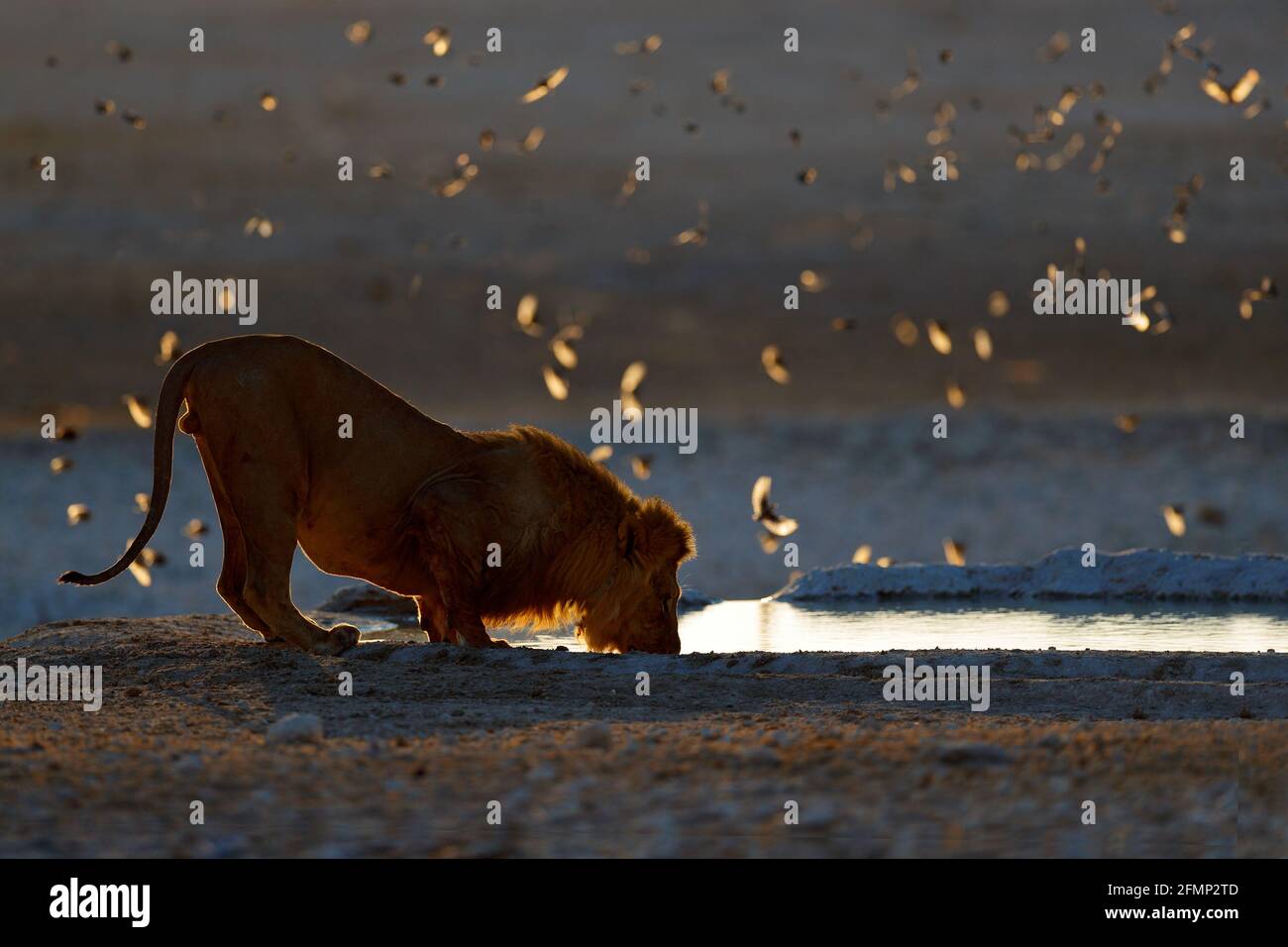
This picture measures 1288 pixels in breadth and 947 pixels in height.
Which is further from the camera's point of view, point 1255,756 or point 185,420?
point 185,420

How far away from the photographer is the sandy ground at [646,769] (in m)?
4.41

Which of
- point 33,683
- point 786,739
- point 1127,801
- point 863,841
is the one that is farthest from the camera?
point 33,683

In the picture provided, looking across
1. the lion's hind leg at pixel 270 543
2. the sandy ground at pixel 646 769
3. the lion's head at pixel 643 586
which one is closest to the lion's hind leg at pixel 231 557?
the lion's hind leg at pixel 270 543

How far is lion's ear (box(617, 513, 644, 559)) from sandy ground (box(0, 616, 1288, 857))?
1880 millimetres

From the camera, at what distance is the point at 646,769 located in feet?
17.3

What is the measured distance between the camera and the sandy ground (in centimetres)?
441

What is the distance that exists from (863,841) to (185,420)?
19.5ft

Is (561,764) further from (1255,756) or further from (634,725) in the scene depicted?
(1255,756)

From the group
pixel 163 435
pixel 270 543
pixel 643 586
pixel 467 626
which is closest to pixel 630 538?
pixel 643 586

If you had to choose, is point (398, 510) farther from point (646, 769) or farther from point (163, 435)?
point (646, 769)

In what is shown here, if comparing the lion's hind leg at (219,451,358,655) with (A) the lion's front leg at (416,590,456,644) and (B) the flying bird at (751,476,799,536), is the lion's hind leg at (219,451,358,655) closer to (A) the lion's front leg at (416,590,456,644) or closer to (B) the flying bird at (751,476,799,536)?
(A) the lion's front leg at (416,590,456,644)

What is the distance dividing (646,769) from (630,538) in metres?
4.76
